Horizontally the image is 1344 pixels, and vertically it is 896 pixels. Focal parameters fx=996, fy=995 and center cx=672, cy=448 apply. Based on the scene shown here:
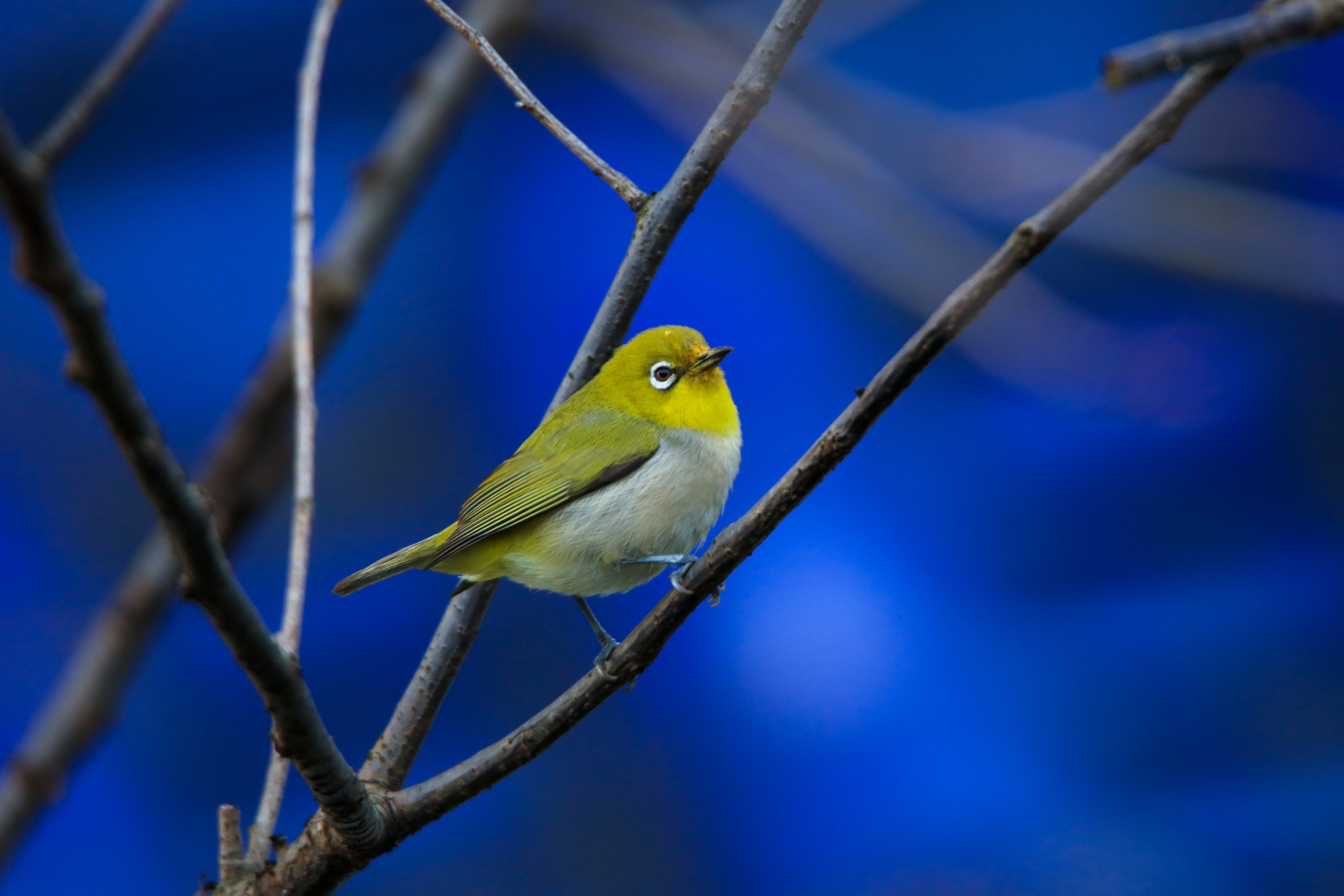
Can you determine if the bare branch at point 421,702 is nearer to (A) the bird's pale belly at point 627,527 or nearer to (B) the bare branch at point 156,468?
(A) the bird's pale belly at point 627,527

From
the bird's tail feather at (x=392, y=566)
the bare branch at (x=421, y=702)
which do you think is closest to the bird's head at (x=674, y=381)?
the bird's tail feather at (x=392, y=566)

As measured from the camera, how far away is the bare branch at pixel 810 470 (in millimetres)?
1155

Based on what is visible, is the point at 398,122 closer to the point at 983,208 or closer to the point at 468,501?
the point at 468,501

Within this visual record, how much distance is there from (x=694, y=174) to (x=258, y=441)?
1982 millimetres

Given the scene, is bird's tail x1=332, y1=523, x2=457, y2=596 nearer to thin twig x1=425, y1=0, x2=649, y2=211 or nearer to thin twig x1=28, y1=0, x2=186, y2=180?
thin twig x1=425, y1=0, x2=649, y2=211

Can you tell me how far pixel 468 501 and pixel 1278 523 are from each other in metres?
4.04

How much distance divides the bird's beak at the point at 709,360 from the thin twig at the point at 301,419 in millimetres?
1183

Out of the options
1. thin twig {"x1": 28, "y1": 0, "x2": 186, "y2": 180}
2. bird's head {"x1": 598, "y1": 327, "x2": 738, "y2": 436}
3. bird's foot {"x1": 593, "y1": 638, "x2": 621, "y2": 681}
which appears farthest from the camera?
bird's head {"x1": 598, "y1": 327, "x2": 738, "y2": 436}

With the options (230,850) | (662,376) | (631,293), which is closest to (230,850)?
(230,850)

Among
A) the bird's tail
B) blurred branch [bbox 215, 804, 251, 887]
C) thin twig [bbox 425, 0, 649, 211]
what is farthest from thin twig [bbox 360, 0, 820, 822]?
the bird's tail

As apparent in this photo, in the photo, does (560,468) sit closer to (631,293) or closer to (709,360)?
(709,360)

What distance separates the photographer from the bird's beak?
9.68ft

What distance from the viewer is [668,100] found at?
458 cm

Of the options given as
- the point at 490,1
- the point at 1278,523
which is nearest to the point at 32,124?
the point at 490,1
